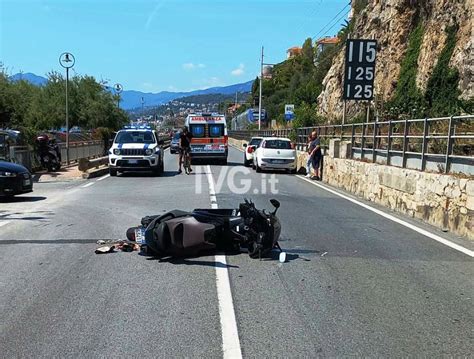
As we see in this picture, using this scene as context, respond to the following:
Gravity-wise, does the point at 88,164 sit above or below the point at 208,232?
below

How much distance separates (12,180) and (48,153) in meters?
9.74

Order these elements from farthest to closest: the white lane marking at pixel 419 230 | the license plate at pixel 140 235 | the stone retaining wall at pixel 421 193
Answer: the stone retaining wall at pixel 421 193, the white lane marking at pixel 419 230, the license plate at pixel 140 235

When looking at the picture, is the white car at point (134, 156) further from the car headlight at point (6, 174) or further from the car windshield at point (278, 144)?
the car headlight at point (6, 174)

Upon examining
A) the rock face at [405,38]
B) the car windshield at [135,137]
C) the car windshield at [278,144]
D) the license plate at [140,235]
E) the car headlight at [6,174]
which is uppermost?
the rock face at [405,38]

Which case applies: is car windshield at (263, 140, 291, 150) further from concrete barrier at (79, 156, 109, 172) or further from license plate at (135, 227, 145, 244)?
license plate at (135, 227, 145, 244)

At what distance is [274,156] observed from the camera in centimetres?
2297

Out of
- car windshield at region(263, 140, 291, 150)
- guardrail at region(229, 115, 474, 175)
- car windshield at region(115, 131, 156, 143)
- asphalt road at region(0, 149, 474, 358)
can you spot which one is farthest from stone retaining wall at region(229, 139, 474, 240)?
car windshield at region(115, 131, 156, 143)

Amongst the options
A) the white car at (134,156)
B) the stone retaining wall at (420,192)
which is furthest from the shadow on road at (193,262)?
the white car at (134,156)

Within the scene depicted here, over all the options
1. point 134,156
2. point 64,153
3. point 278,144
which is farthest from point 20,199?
point 278,144

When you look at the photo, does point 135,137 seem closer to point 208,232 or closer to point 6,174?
point 6,174

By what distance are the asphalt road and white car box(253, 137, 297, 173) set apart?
1347 cm

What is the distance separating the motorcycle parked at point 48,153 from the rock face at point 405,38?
2235 centimetres

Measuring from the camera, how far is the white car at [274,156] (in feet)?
75.3

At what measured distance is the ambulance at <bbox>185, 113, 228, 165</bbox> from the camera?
1120 inches
